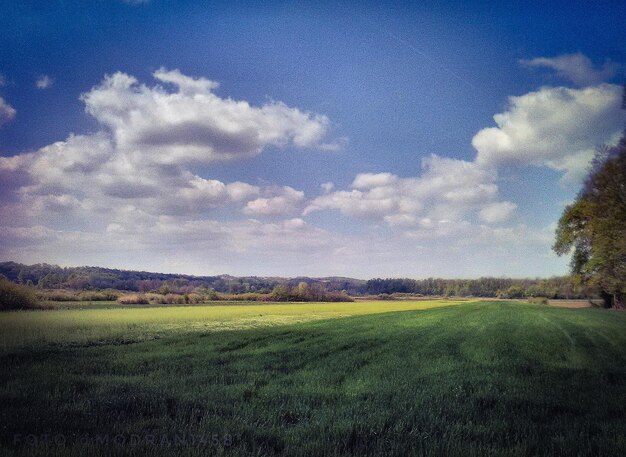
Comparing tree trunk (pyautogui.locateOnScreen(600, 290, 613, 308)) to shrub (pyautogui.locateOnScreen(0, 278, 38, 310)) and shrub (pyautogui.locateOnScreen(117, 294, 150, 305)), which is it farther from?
shrub (pyautogui.locateOnScreen(0, 278, 38, 310))

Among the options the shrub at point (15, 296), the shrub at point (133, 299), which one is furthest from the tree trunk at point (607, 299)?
the shrub at point (15, 296)

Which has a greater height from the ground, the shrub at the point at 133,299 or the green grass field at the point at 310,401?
the green grass field at the point at 310,401

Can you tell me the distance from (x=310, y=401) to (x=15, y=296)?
99.1 feet

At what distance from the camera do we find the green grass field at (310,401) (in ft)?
20.5

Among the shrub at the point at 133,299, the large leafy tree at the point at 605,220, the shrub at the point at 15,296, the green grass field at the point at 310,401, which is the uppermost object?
the large leafy tree at the point at 605,220

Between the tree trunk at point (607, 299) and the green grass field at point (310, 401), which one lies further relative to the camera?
the tree trunk at point (607, 299)

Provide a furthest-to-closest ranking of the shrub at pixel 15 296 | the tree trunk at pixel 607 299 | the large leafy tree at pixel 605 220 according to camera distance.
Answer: the tree trunk at pixel 607 299 < the shrub at pixel 15 296 < the large leafy tree at pixel 605 220

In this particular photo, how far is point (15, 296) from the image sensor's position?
3017 cm

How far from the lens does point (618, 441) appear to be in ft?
22.3

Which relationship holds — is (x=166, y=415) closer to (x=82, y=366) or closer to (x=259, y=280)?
(x=82, y=366)

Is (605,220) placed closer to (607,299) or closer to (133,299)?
(607,299)

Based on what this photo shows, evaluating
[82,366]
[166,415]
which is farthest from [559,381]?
[82,366]

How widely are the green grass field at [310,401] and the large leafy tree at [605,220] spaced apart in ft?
39.7

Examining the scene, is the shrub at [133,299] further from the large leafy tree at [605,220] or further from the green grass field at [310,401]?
the large leafy tree at [605,220]
